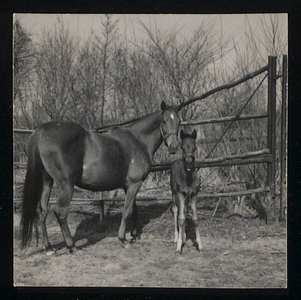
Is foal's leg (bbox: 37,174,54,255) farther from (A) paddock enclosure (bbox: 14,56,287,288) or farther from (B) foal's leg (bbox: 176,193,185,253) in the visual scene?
(B) foal's leg (bbox: 176,193,185,253)

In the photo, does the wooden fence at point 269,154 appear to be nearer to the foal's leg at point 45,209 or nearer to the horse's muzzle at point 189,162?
the horse's muzzle at point 189,162

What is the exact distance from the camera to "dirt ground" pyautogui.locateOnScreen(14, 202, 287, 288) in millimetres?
4711

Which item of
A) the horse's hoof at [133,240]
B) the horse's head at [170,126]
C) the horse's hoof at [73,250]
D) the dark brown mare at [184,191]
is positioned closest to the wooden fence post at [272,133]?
the dark brown mare at [184,191]

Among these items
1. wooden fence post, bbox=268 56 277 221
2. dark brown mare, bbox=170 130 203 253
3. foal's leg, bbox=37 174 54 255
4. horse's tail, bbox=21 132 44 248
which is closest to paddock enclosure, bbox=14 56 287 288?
wooden fence post, bbox=268 56 277 221

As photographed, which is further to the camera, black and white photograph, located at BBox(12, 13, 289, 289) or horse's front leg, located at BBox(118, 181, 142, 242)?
horse's front leg, located at BBox(118, 181, 142, 242)

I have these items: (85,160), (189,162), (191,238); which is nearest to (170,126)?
(189,162)

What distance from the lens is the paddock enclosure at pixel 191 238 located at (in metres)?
4.77

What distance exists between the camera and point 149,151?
5.73 meters

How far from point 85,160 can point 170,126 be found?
1460mm

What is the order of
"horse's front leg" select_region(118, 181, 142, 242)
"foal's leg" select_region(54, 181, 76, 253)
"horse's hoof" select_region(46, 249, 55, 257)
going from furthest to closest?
1. "horse's front leg" select_region(118, 181, 142, 242)
2. "horse's hoof" select_region(46, 249, 55, 257)
3. "foal's leg" select_region(54, 181, 76, 253)

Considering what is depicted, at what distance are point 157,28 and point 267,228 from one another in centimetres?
423

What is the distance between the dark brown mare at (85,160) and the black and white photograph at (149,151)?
18mm

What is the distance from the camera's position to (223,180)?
6.89 metres
